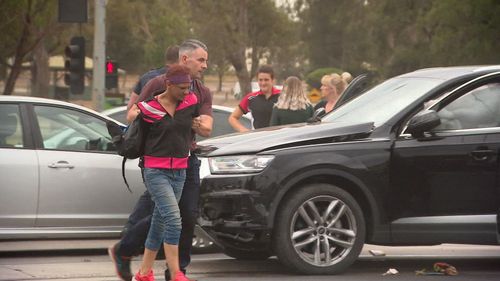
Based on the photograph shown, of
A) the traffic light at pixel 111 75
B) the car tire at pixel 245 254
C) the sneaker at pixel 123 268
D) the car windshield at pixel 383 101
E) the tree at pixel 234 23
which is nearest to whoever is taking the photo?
the sneaker at pixel 123 268

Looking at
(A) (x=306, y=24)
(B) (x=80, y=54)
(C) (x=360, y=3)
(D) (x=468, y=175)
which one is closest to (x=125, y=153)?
(D) (x=468, y=175)

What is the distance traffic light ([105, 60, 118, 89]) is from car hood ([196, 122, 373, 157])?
37.1 feet

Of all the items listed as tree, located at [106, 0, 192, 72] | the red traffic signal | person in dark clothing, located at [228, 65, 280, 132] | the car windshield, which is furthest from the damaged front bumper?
tree, located at [106, 0, 192, 72]

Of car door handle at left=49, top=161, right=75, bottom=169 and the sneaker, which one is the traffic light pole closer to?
car door handle at left=49, top=161, right=75, bottom=169

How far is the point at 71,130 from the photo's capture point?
33.9ft

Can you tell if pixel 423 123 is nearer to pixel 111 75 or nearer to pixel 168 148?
pixel 168 148

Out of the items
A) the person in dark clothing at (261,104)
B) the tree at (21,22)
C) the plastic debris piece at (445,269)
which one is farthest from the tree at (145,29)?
the plastic debris piece at (445,269)

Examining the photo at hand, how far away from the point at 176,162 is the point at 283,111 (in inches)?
141

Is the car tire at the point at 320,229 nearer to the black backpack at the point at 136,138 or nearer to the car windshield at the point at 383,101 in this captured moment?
the car windshield at the point at 383,101

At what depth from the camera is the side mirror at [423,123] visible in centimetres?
862

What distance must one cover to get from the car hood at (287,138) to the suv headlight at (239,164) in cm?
5

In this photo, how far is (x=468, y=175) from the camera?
8.69 meters

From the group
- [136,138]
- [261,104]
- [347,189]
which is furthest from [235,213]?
[261,104]

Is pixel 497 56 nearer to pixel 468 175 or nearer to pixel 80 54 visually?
pixel 80 54
